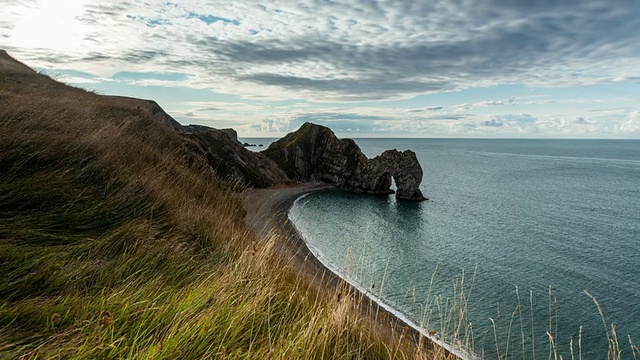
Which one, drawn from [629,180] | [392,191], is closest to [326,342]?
[392,191]

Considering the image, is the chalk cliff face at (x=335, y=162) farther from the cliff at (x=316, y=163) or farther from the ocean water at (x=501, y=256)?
the ocean water at (x=501, y=256)

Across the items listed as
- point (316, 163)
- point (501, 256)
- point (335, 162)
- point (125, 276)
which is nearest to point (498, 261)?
point (501, 256)

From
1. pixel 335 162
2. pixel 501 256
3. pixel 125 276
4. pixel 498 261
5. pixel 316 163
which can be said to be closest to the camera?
pixel 125 276

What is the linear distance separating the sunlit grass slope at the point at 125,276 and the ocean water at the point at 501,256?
1011 millimetres

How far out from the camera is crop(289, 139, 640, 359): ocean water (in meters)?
25.7

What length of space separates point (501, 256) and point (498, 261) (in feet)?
7.09

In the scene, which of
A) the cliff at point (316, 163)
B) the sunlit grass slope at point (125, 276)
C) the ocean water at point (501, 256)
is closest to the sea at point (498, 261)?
the ocean water at point (501, 256)

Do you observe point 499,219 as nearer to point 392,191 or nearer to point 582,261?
point 582,261

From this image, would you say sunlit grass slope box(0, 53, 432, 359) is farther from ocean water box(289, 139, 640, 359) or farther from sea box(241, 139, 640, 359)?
sea box(241, 139, 640, 359)

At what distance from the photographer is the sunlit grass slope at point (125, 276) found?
3090 mm

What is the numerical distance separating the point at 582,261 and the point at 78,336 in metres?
49.8

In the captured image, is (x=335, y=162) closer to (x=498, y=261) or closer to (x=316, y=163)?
(x=316, y=163)

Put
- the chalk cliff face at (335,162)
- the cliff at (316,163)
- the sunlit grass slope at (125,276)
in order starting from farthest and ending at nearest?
the chalk cliff face at (335,162)
the cliff at (316,163)
the sunlit grass slope at (125,276)

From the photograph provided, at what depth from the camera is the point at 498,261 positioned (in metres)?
41.4
